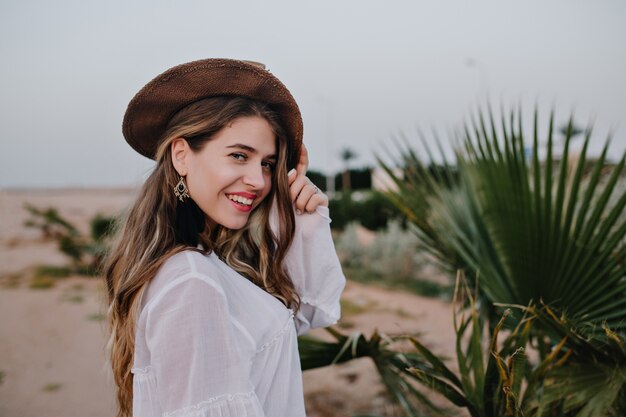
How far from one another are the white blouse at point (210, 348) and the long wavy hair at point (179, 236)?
98mm

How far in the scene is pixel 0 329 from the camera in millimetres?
5777

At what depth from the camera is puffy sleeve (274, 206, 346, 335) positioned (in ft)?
5.44

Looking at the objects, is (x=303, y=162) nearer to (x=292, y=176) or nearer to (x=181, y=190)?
(x=292, y=176)

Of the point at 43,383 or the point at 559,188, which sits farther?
the point at 43,383

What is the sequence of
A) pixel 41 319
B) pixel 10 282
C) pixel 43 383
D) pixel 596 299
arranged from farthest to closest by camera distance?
pixel 10 282 < pixel 41 319 < pixel 43 383 < pixel 596 299

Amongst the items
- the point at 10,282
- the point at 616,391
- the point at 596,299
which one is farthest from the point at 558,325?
the point at 10,282

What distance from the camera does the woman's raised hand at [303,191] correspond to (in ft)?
5.33

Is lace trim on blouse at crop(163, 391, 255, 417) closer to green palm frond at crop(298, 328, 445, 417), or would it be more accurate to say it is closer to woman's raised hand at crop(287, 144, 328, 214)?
woman's raised hand at crop(287, 144, 328, 214)

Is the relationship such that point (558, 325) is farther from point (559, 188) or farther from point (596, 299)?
point (559, 188)

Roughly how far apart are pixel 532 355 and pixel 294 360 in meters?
4.05

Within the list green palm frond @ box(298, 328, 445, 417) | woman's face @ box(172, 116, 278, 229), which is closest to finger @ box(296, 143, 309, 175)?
woman's face @ box(172, 116, 278, 229)

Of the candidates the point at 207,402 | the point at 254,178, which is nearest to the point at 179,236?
the point at 254,178

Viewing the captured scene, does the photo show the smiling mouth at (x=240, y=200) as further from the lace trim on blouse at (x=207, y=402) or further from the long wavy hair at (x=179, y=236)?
the lace trim on blouse at (x=207, y=402)

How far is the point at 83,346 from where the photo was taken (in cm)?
543
